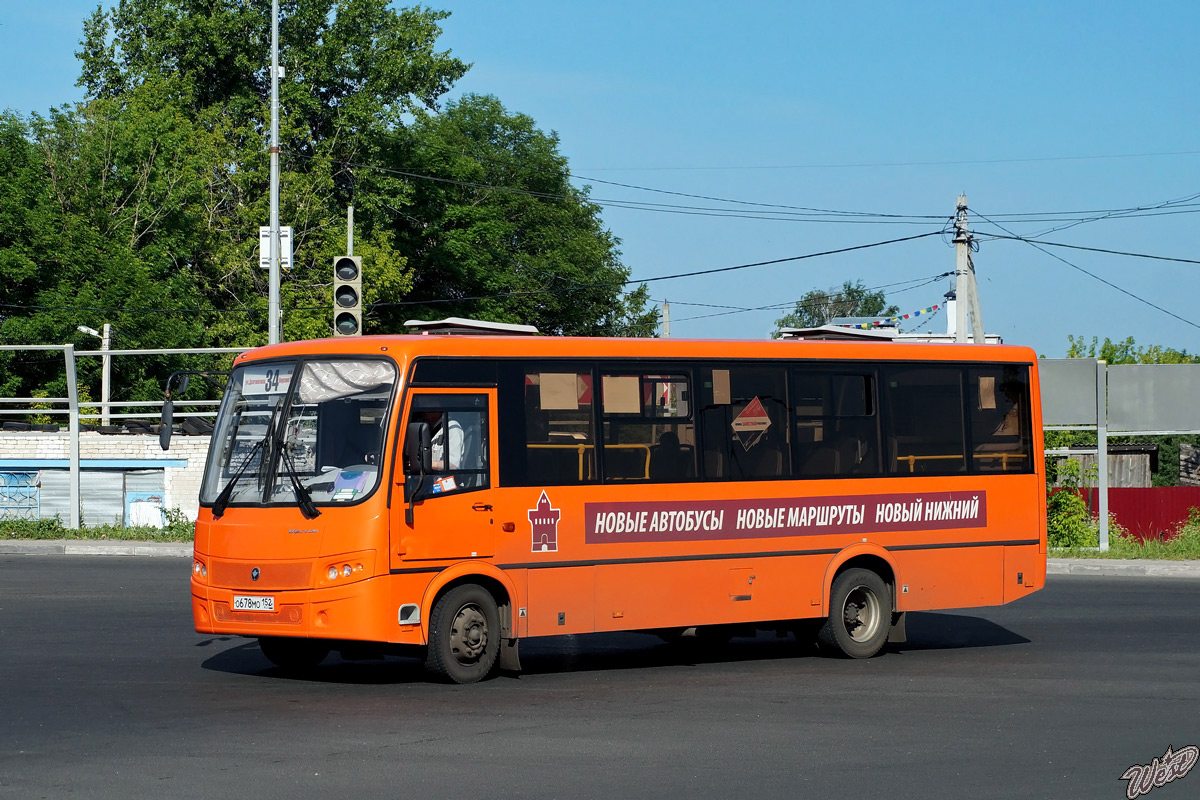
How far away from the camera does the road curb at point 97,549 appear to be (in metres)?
27.6

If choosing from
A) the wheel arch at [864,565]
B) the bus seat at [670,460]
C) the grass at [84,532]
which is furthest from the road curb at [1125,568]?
the grass at [84,532]

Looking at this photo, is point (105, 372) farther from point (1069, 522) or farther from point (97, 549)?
point (1069, 522)

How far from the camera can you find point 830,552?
46.8ft

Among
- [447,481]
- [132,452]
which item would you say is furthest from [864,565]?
[132,452]

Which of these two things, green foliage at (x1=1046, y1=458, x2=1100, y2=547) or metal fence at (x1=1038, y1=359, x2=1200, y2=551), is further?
green foliage at (x1=1046, y1=458, x2=1100, y2=547)

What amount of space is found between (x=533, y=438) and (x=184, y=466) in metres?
20.9

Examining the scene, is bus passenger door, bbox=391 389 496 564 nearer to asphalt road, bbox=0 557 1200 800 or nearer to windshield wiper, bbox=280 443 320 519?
windshield wiper, bbox=280 443 320 519

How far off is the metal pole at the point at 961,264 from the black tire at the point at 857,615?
60.1ft

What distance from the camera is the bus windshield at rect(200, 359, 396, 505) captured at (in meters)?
11.9

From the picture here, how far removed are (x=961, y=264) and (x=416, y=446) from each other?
2317 cm

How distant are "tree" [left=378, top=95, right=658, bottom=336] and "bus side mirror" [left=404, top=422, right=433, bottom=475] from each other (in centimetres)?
4985

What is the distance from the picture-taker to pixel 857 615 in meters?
14.5

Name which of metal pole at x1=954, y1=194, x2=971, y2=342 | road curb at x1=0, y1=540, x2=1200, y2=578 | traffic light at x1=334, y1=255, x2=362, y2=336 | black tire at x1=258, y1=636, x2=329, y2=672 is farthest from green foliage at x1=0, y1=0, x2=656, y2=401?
black tire at x1=258, y1=636, x2=329, y2=672

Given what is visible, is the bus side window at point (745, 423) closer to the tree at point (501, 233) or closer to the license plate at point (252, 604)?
the license plate at point (252, 604)
